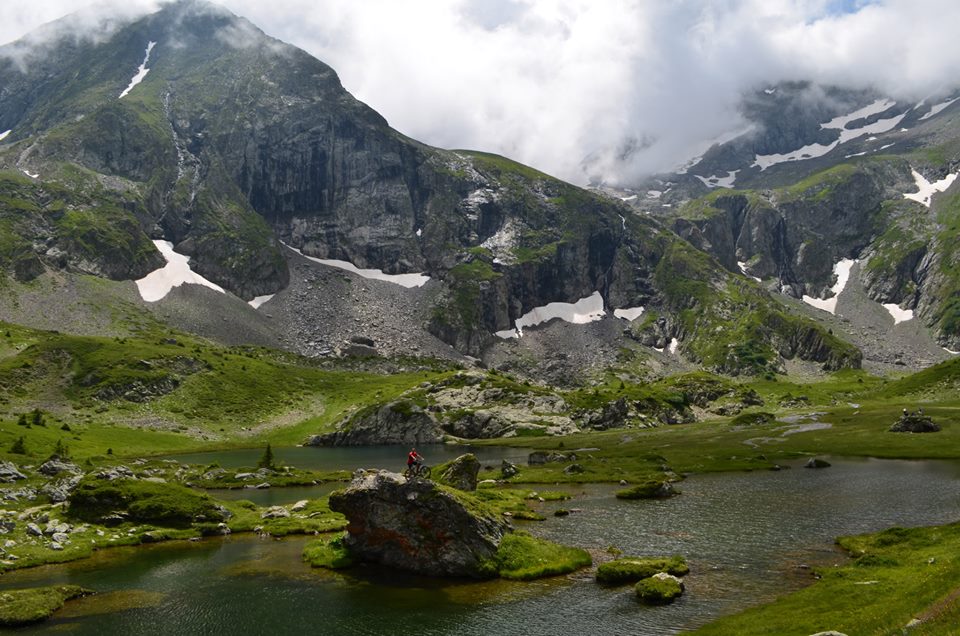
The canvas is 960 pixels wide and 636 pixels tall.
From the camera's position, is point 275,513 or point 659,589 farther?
point 275,513

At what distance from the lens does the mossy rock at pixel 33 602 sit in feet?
133

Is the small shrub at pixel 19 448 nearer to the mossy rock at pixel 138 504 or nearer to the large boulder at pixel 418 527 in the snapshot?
the mossy rock at pixel 138 504

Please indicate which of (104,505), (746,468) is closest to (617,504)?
(746,468)

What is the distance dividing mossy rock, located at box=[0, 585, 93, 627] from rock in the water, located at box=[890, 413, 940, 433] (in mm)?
151996

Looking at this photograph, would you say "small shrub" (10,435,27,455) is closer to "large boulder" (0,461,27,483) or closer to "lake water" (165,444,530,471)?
"large boulder" (0,461,27,483)

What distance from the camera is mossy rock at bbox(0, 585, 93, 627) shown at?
40.6 m

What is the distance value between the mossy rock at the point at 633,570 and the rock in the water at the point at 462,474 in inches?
1273

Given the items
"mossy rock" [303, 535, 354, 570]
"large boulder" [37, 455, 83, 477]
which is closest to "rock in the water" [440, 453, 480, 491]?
"mossy rock" [303, 535, 354, 570]

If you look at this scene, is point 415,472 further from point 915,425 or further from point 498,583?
point 915,425

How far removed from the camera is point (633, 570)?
4688 centimetres

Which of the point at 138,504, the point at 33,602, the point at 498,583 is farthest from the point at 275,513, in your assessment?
the point at 498,583

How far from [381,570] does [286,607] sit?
10218mm

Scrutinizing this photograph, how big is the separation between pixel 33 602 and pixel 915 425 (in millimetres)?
156455

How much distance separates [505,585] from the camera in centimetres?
4744
